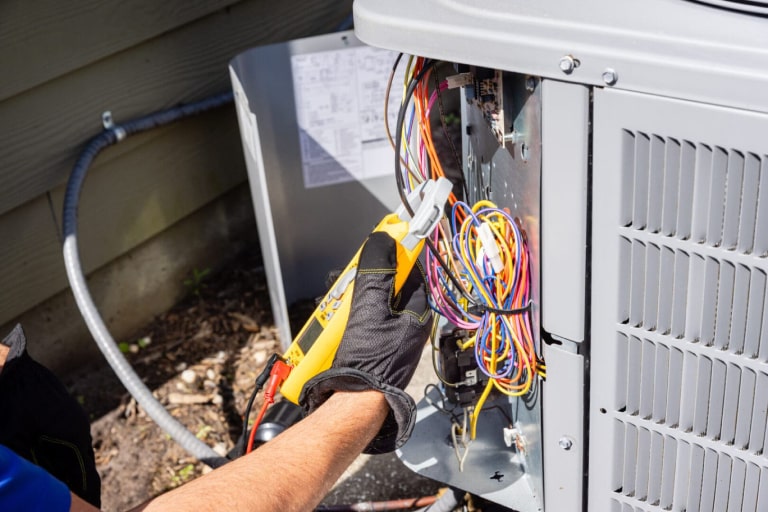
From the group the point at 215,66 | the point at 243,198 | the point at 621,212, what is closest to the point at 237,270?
the point at 243,198

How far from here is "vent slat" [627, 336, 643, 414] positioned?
1.26 metres

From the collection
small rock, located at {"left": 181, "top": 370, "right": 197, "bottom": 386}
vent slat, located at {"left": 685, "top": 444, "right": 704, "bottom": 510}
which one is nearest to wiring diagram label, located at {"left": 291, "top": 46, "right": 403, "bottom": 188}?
small rock, located at {"left": 181, "top": 370, "right": 197, "bottom": 386}

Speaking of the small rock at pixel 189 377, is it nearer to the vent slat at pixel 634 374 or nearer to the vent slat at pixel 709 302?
the vent slat at pixel 634 374

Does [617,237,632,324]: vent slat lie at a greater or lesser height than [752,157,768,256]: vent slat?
lesser

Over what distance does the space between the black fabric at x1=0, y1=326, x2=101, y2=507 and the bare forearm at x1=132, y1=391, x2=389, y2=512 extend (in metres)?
0.32

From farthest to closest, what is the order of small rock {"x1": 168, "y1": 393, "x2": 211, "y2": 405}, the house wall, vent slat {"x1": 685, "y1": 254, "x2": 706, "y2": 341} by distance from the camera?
Answer: small rock {"x1": 168, "y1": 393, "x2": 211, "y2": 405} → the house wall → vent slat {"x1": 685, "y1": 254, "x2": 706, "y2": 341}

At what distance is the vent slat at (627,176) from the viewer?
113 cm

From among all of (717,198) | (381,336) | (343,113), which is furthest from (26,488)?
(343,113)

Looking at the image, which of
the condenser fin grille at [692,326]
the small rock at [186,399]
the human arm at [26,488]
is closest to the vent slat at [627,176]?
the condenser fin grille at [692,326]

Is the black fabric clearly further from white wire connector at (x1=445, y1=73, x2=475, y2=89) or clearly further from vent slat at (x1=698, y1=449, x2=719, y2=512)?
vent slat at (x1=698, y1=449, x2=719, y2=512)

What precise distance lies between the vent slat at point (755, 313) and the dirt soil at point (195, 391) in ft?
3.74

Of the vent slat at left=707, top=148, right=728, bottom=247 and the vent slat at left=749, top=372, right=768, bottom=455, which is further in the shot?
the vent slat at left=749, top=372, right=768, bottom=455

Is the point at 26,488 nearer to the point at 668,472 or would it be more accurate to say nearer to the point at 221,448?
the point at 668,472

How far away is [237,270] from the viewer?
298 cm
